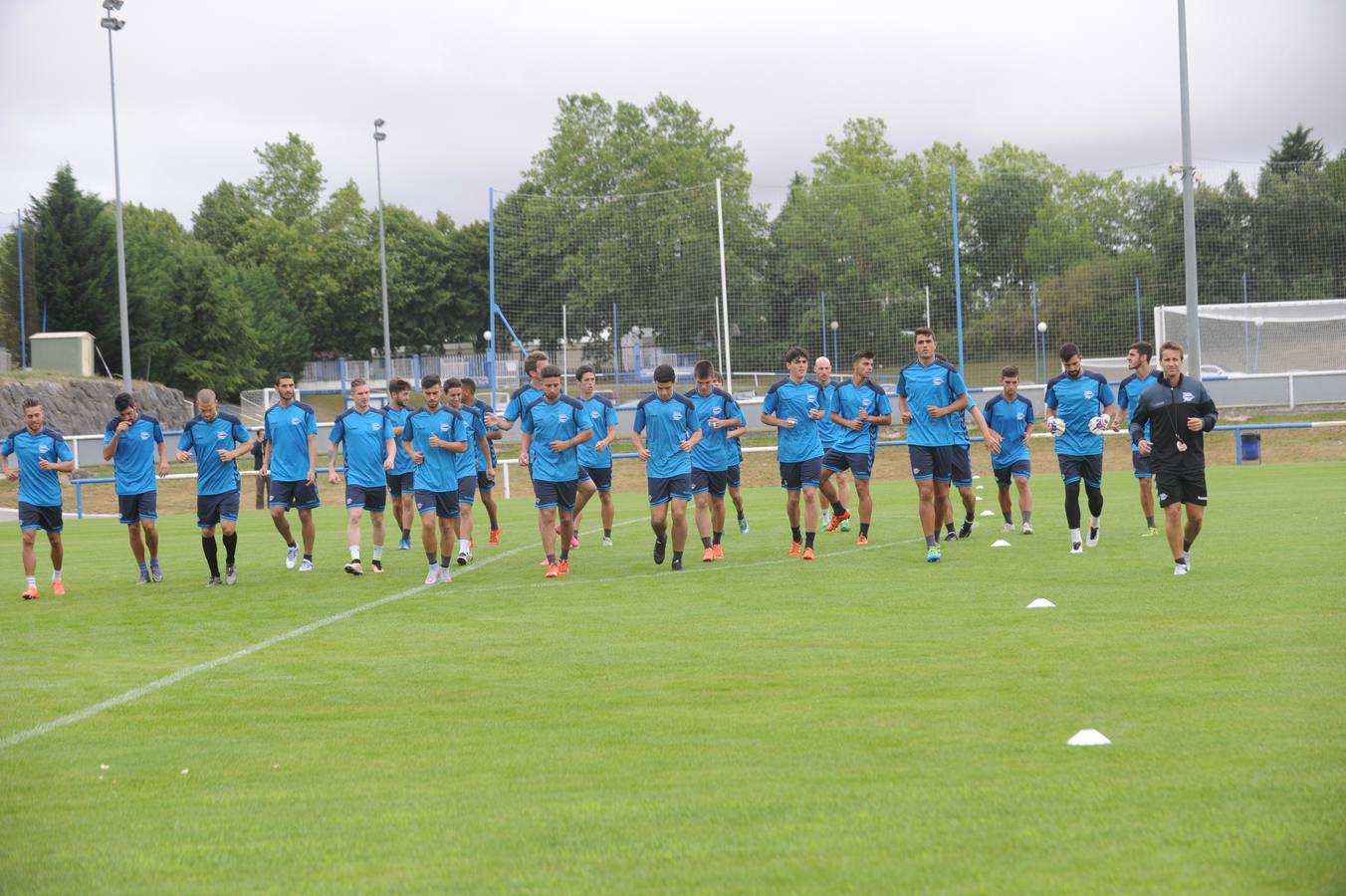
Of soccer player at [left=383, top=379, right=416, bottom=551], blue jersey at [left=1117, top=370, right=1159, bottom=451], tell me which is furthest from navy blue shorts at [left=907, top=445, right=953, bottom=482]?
soccer player at [left=383, top=379, right=416, bottom=551]

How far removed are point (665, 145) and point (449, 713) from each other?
2328 inches

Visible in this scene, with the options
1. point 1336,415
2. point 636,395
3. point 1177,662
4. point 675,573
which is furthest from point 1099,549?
point 636,395

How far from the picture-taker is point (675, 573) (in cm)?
1397

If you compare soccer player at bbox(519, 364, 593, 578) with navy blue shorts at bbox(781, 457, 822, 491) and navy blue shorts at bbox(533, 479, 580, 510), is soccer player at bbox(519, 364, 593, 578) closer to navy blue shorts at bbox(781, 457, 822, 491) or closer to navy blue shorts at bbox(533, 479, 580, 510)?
navy blue shorts at bbox(533, 479, 580, 510)

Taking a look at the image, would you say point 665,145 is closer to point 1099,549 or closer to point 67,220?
point 67,220

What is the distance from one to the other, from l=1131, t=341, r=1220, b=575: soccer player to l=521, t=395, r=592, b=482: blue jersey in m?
5.49

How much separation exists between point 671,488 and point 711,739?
7729 mm

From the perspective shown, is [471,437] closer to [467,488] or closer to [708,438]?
[467,488]

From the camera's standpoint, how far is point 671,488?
14281 millimetres

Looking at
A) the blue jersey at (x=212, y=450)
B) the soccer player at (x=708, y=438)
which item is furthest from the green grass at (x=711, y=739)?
the blue jersey at (x=212, y=450)

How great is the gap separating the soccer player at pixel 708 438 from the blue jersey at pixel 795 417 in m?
0.53

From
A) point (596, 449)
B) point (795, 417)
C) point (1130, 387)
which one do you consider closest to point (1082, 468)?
point (1130, 387)

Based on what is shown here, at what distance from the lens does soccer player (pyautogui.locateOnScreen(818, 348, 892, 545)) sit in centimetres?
1634

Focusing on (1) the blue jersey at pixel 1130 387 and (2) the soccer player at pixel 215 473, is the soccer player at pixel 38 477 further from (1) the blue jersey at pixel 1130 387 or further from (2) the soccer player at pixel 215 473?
(1) the blue jersey at pixel 1130 387
